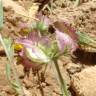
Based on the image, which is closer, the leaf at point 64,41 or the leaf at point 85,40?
the leaf at point 64,41

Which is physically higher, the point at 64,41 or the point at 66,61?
the point at 64,41

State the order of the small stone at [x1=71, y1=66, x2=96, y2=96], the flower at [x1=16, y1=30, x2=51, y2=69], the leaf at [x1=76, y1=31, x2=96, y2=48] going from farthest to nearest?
the leaf at [x1=76, y1=31, x2=96, y2=48] < the small stone at [x1=71, y1=66, x2=96, y2=96] < the flower at [x1=16, y1=30, x2=51, y2=69]

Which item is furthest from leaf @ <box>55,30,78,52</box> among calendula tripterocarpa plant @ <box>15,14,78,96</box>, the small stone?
the small stone

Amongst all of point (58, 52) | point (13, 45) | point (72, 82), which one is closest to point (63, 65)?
point (72, 82)

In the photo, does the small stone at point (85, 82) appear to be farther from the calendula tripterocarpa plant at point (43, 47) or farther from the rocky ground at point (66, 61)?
the calendula tripterocarpa plant at point (43, 47)

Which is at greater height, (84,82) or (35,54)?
(35,54)

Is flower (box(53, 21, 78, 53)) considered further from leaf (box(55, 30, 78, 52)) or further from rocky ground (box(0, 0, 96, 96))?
rocky ground (box(0, 0, 96, 96))

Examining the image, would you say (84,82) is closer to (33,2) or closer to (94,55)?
(94,55)

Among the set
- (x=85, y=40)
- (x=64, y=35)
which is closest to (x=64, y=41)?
(x=64, y=35)

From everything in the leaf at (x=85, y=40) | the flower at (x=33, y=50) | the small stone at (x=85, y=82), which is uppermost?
the flower at (x=33, y=50)

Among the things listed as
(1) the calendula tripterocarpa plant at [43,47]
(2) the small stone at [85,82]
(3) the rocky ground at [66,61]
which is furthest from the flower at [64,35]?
(2) the small stone at [85,82]

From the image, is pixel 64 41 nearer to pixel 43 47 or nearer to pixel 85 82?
pixel 43 47
